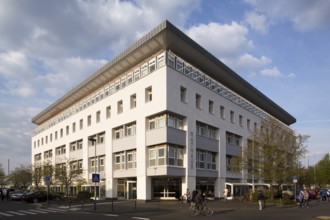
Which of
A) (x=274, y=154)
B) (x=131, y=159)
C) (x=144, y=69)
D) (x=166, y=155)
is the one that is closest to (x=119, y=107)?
(x=131, y=159)

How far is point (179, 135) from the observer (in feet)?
144

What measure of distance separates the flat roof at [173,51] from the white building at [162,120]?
0.38 feet

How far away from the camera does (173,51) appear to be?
Answer: 45000 millimetres

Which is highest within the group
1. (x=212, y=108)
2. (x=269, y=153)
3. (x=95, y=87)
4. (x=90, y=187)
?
(x=95, y=87)

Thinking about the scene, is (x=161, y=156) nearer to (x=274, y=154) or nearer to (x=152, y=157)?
(x=152, y=157)

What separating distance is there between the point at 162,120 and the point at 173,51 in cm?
767

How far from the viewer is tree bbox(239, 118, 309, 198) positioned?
1742 inches

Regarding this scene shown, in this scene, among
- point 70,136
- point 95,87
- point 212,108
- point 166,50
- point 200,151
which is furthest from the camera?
point 70,136

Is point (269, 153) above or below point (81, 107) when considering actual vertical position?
below

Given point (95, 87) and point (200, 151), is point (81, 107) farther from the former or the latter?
point (200, 151)

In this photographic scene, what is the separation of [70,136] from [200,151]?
2812cm

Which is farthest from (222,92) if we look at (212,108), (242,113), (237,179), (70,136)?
(70,136)

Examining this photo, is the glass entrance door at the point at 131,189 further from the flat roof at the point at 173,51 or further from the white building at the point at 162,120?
the flat roof at the point at 173,51

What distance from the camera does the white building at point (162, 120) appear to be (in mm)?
43375
